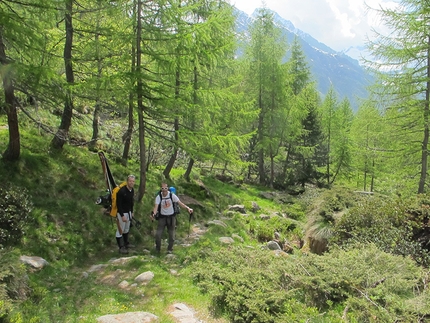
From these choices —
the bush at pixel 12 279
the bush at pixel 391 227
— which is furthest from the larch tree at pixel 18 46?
the bush at pixel 391 227

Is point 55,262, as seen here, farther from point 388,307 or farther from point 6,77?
point 388,307

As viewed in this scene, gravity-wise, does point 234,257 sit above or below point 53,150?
below

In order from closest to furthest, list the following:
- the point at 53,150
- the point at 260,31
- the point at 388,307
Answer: the point at 388,307
the point at 53,150
the point at 260,31

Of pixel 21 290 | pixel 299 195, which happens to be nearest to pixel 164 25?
pixel 21 290

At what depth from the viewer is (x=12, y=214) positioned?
20.8 feet

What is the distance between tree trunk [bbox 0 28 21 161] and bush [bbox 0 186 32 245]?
5.58 feet

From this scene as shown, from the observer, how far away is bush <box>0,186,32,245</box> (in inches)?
240

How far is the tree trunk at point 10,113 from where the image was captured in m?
6.64

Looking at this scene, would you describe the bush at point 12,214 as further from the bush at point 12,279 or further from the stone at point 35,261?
the bush at point 12,279

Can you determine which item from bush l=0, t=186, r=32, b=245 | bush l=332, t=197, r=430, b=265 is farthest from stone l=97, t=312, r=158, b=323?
bush l=332, t=197, r=430, b=265

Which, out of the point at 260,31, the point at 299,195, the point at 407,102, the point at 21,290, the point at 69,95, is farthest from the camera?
the point at 260,31

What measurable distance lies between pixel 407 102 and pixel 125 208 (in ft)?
44.7

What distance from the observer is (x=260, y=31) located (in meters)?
26.1

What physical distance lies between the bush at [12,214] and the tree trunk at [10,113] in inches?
66.9
